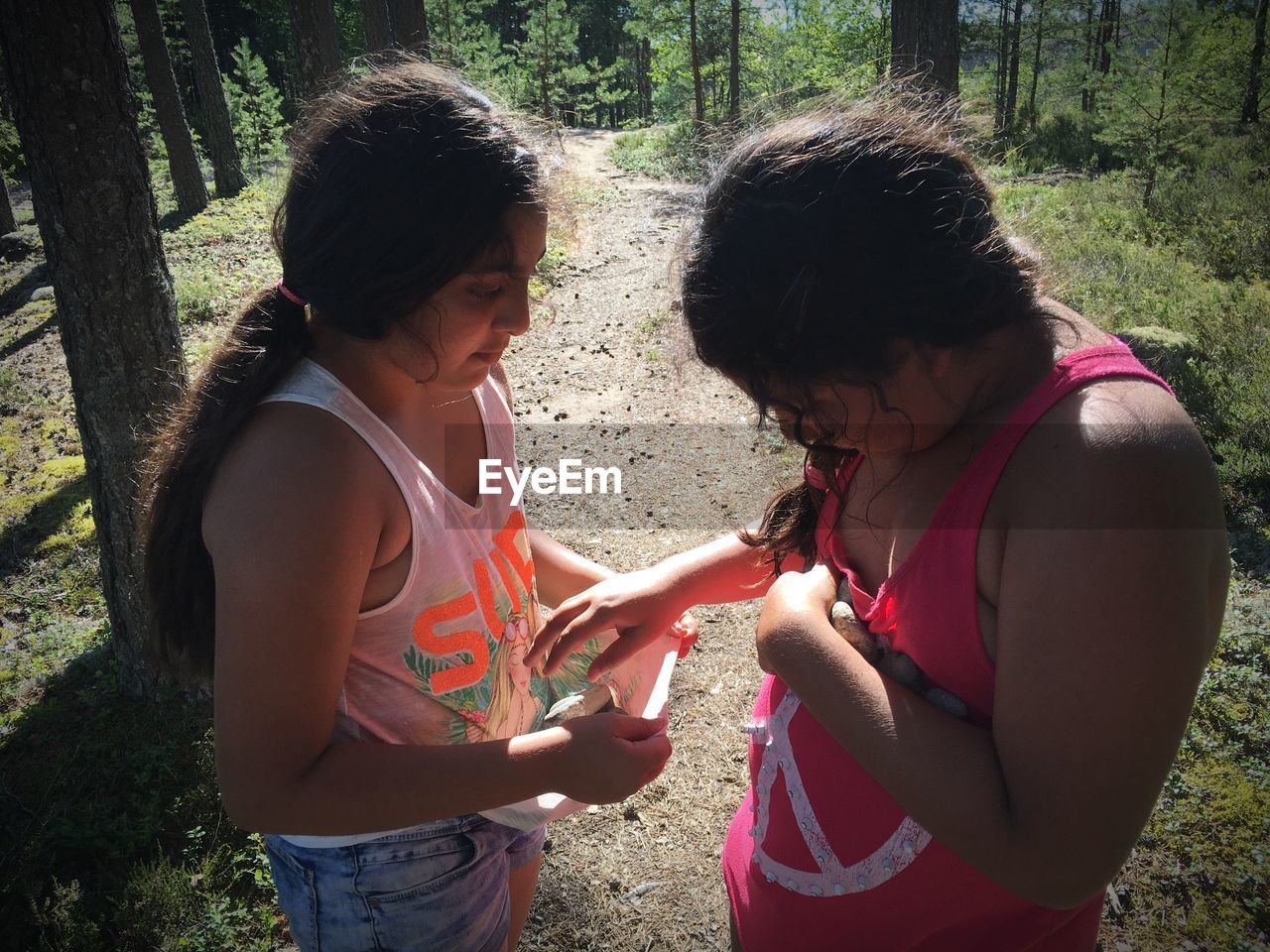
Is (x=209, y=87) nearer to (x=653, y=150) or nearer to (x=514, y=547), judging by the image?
(x=653, y=150)

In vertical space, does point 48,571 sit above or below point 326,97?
below

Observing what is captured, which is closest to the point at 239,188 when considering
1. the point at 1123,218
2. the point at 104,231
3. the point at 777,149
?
the point at 104,231

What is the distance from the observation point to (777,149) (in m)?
1.11

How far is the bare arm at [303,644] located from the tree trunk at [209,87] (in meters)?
16.8

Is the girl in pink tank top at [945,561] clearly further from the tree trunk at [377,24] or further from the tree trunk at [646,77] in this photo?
the tree trunk at [646,77]

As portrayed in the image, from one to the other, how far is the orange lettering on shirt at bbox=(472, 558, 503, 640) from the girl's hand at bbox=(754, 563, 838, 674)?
0.58 m

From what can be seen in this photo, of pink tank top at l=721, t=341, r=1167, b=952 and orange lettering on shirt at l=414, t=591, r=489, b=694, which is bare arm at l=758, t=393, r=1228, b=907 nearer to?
pink tank top at l=721, t=341, r=1167, b=952

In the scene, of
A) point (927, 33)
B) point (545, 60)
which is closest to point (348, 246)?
point (927, 33)

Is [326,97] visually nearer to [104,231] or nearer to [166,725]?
[104,231]

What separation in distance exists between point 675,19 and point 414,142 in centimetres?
2447

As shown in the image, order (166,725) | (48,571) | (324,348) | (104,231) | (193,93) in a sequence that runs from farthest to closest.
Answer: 1. (193,93)
2. (48,571)
3. (166,725)
4. (104,231)
5. (324,348)

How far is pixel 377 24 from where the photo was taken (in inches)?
448

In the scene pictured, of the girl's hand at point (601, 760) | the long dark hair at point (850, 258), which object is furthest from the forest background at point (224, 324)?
the girl's hand at point (601, 760)

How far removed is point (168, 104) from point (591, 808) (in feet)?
51.4
